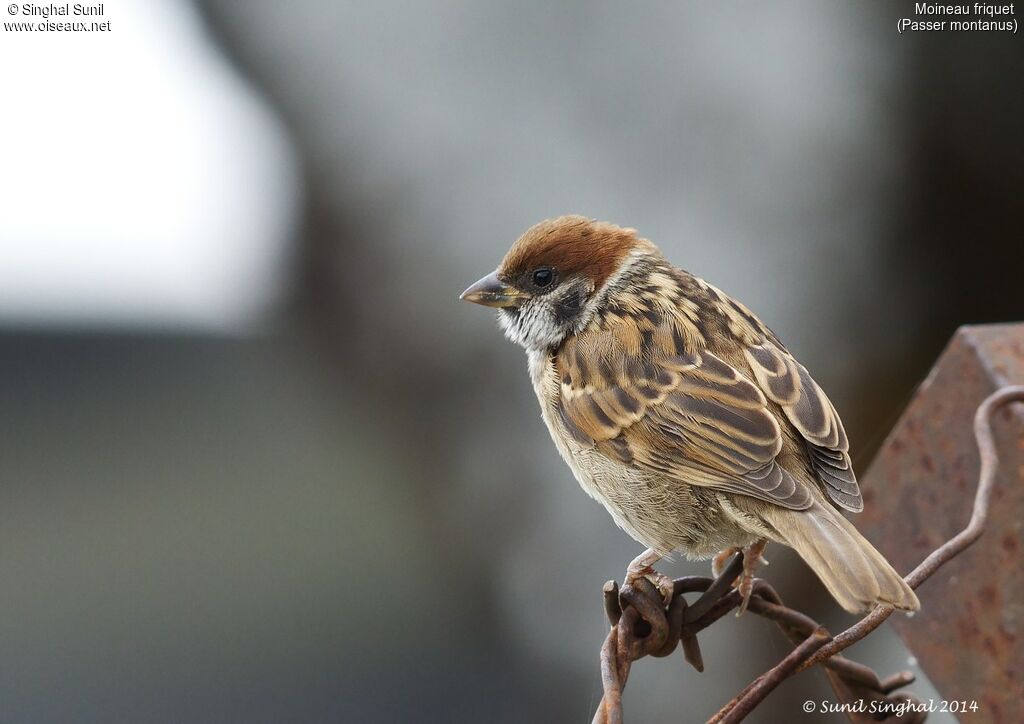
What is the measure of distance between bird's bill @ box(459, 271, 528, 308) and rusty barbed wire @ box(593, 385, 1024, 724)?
756mm

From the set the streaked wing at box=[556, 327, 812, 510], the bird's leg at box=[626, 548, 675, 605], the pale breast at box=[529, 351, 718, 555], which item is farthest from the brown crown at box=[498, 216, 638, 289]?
the bird's leg at box=[626, 548, 675, 605]

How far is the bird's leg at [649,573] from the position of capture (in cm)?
162

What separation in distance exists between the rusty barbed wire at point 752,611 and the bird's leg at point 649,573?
0.07ft

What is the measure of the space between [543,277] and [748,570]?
735mm

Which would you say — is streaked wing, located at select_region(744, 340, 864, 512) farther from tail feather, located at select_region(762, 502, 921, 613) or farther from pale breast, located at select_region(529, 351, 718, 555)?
pale breast, located at select_region(529, 351, 718, 555)

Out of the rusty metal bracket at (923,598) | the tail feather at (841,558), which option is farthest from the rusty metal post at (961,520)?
the tail feather at (841,558)

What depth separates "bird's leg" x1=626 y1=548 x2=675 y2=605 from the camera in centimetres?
162

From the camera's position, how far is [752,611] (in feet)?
5.14

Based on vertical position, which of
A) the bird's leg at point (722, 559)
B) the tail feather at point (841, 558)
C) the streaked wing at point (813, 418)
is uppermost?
the streaked wing at point (813, 418)

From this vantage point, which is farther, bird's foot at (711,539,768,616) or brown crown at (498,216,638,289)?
brown crown at (498,216,638,289)

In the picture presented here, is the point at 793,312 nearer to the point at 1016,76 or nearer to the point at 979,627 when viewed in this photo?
the point at 1016,76

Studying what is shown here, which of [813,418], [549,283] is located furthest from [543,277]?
[813,418]

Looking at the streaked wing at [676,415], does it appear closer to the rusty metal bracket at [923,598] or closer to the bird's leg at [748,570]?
the bird's leg at [748,570]

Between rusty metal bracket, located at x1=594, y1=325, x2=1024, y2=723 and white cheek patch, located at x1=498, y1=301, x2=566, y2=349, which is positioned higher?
white cheek patch, located at x1=498, y1=301, x2=566, y2=349
